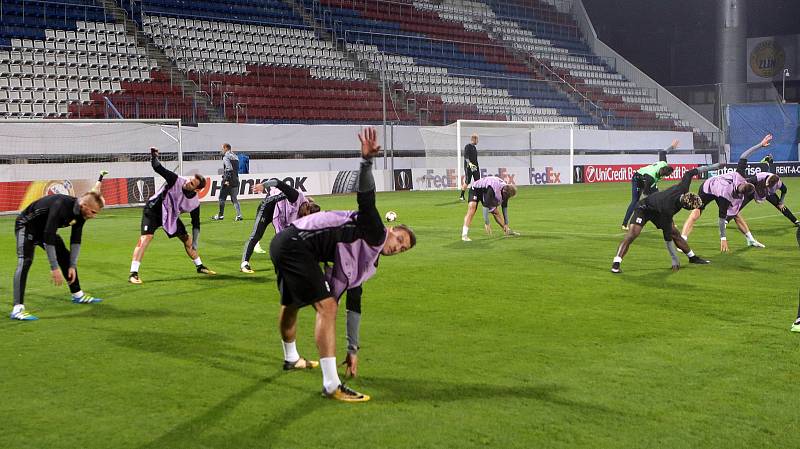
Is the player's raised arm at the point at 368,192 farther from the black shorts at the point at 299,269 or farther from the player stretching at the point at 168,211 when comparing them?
the player stretching at the point at 168,211

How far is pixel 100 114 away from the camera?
36344 mm

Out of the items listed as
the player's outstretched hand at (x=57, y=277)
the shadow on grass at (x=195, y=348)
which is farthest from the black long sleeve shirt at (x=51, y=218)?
the shadow on grass at (x=195, y=348)

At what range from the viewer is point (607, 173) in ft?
169

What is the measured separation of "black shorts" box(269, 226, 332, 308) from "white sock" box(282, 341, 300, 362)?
0.88 metres

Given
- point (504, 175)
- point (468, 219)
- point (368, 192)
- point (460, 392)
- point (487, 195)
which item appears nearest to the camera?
point (368, 192)

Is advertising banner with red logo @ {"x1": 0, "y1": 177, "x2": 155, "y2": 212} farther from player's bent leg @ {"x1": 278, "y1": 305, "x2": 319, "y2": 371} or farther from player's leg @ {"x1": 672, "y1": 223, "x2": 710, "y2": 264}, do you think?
player's bent leg @ {"x1": 278, "y1": 305, "x2": 319, "y2": 371}

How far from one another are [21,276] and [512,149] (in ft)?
127

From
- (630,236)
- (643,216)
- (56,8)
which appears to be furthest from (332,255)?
(56,8)

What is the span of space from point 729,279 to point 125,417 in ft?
32.1

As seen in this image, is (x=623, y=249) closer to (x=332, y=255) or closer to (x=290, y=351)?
(x=290, y=351)

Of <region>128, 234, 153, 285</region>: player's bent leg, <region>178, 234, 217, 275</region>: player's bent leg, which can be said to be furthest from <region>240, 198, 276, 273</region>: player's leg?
<region>128, 234, 153, 285</region>: player's bent leg

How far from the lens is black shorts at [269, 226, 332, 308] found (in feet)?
23.8

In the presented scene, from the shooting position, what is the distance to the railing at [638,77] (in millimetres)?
57438

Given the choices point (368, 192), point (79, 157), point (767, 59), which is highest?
point (767, 59)
